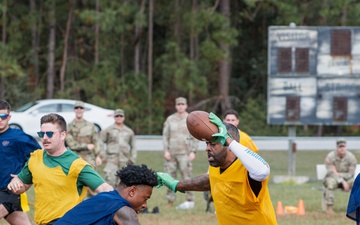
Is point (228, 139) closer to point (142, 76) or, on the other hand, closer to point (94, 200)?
point (94, 200)

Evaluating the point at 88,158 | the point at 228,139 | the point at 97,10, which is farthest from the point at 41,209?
the point at 97,10

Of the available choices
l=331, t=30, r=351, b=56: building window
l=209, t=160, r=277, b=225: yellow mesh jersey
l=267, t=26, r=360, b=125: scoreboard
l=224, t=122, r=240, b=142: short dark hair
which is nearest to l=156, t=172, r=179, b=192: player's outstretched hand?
l=209, t=160, r=277, b=225: yellow mesh jersey

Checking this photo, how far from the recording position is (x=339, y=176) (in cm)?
1606

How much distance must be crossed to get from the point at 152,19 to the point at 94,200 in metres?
35.3

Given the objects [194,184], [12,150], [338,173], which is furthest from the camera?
[338,173]

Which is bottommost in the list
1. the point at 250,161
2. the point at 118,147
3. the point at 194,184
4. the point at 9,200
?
the point at 118,147

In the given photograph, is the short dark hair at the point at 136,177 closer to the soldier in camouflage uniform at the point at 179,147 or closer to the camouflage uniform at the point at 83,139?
the camouflage uniform at the point at 83,139

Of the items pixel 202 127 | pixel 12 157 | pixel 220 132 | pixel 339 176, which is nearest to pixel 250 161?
pixel 220 132

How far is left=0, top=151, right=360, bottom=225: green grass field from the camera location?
14477 mm

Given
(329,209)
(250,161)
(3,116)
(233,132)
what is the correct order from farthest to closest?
(329,209), (3,116), (233,132), (250,161)

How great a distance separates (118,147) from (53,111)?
592 inches

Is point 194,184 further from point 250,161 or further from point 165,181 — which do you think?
point 250,161

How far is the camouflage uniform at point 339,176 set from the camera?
1577cm

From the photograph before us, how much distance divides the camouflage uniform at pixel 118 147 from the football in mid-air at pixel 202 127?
9697 mm
